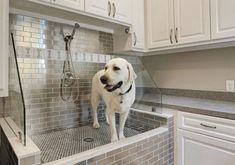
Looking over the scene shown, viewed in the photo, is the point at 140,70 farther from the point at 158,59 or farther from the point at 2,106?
the point at 2,106

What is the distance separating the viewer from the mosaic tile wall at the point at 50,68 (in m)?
1.70

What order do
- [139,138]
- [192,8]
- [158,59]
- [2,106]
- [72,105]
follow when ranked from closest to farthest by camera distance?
[139,138], [2,106], [192,8], [72,105], [158,59]

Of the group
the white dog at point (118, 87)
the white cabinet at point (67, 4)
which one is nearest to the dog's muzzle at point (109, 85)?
the white dog at point (118, 87)

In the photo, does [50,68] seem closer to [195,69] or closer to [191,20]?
[191,20]

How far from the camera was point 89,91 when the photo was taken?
211cm

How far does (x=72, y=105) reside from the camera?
6.66ft

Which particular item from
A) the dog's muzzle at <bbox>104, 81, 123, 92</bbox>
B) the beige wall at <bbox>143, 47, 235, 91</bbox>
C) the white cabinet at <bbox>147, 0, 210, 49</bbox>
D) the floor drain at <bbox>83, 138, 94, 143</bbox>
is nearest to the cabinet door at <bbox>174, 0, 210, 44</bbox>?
the white cabinet at <bbox>147, 0, 210, 49</bbox>

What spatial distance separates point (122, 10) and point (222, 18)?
990 mm

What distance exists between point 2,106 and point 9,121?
0.23 metres

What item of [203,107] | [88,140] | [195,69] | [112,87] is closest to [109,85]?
[112,87]

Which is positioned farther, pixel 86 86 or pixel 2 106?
pixel 86 86

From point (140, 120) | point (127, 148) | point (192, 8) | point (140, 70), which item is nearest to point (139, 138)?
point (127, 148)

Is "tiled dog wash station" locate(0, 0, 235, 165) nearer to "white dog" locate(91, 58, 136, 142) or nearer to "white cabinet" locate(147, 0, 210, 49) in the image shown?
"white cabinet" locate(147, 0, 210, 49)

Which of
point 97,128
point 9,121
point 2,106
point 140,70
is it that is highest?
point 140,70
